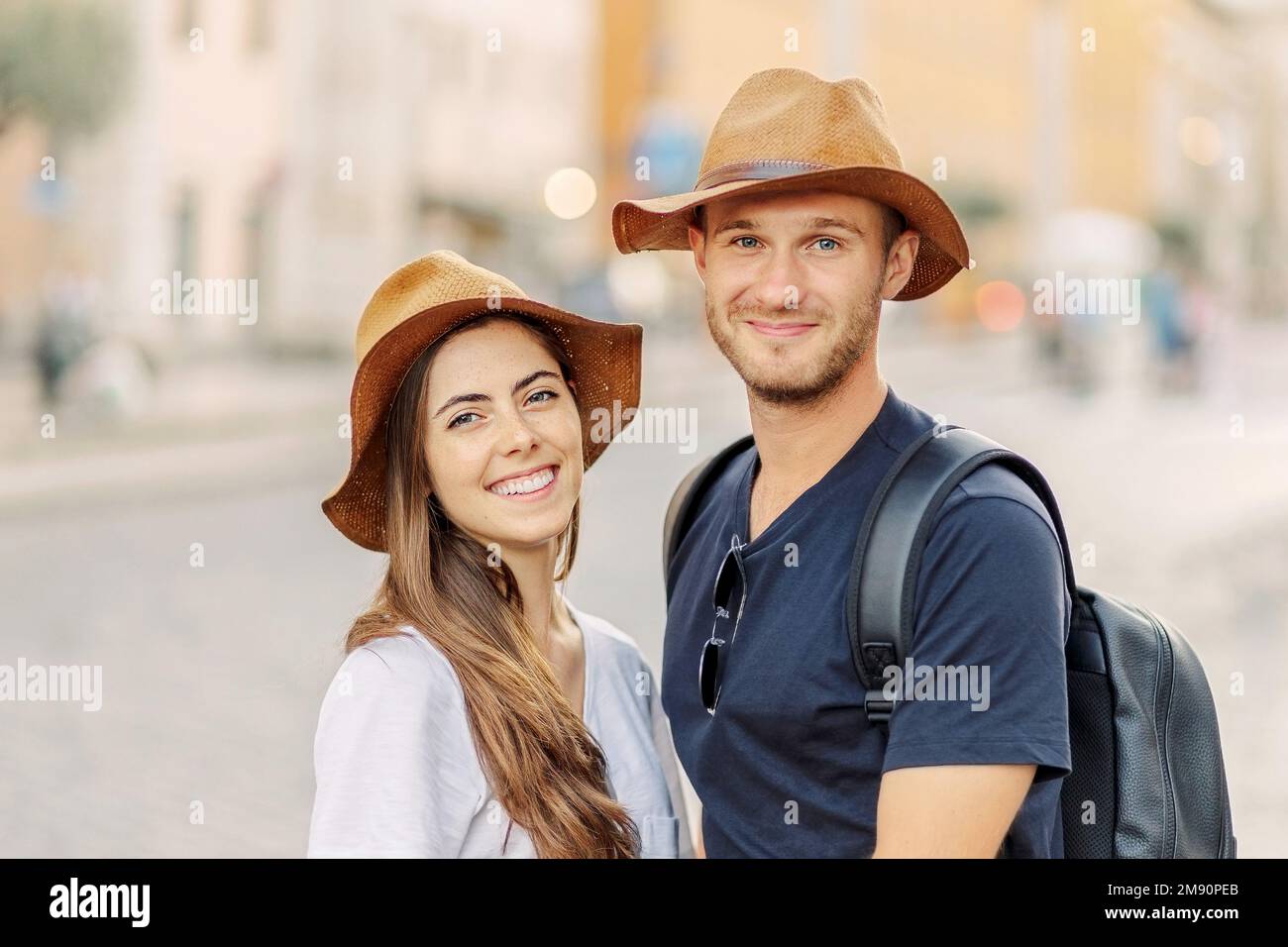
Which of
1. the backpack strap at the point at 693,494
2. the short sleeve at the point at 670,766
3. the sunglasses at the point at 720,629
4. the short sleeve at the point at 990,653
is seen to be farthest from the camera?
the backpack strap at the point at 693,494

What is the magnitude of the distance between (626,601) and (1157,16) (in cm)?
7444

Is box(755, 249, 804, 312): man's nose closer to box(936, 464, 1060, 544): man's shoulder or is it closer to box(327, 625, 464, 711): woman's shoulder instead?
box(936, 464, 1060, 544): man's shoulder

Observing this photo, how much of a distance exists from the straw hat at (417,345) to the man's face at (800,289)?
244 mm

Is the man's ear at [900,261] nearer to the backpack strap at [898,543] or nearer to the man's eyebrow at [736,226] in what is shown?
the man's eyebrow at [736,226]

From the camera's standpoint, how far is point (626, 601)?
996 centimetres

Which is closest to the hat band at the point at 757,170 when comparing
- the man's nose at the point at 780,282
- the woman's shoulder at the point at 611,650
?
the man's nose at the point at 780,282

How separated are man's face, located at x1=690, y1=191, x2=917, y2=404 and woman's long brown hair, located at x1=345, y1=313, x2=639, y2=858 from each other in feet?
1.37

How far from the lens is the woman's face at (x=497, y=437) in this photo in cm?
287

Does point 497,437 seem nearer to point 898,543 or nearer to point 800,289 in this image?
point 800,289

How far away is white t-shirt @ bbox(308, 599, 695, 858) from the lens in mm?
2498

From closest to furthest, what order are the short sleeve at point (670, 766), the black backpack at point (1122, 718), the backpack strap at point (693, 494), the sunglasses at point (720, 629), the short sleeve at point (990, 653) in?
the short sleeve at point (990, 653) < the black backpack at point (1122, 718) < the sunglasses at point (720, 629) < the short sleeve at point (670, 766) < the backpack strap at point (693, 494)

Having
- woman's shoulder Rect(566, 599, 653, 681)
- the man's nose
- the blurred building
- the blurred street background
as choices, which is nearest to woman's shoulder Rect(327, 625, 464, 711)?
the blurred street background
